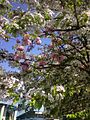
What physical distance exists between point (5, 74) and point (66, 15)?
332cm

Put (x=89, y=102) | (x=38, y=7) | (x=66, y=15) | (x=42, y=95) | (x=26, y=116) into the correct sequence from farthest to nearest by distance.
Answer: (x=26, y=116) → (x=89, y=102) → (x=38, y=7) → (x=66, y=15) → (x=42, y=95)

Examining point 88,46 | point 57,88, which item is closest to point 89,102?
point 88,46

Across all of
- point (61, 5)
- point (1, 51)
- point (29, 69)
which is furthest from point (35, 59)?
point (61, 5)

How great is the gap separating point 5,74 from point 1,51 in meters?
0.91

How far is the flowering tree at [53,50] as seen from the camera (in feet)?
22.5

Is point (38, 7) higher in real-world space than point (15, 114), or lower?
lower

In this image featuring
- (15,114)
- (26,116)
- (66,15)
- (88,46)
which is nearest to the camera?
(66,15)

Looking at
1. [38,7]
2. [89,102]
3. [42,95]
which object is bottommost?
[42,95]

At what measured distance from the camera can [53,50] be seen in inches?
357

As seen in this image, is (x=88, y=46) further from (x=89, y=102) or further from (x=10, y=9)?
(x=10, y=9)

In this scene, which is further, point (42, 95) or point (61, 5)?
point (61, 5)

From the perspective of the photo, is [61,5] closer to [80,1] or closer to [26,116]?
[80,1]

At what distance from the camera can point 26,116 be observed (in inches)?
1490

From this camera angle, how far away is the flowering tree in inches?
270
